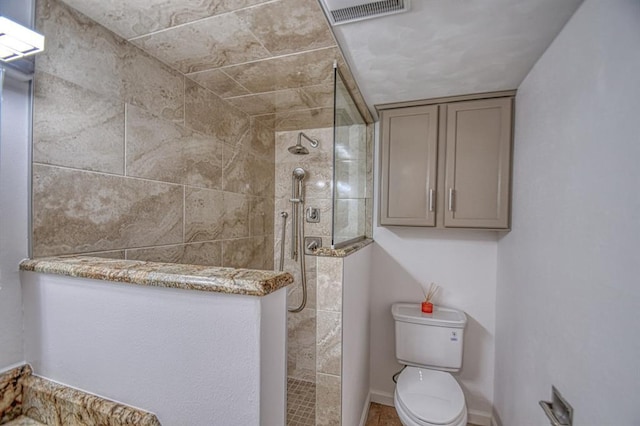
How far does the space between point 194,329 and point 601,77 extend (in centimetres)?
144

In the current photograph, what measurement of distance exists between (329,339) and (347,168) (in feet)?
3.17

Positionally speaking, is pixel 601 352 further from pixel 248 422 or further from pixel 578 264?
pixel 248 422

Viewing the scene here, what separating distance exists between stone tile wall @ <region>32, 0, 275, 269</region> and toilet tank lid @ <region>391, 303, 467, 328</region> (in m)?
1.27

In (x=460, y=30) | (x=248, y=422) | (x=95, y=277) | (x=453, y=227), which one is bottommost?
(x=248, y=422)

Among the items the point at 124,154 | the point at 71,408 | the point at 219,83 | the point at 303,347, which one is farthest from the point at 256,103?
the point at 303,347

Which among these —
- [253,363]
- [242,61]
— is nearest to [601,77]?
[253,363]

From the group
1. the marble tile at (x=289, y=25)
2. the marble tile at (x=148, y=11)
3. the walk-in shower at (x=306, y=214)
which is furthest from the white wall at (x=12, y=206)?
the walk-in shower at (x=306, y=214)

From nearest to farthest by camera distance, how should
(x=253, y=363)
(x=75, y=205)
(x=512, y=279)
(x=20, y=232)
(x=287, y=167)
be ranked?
(x=253, y=363), (x=20, y=232), (x=75, y=205), (x=512, y=279), (x=287, y=167)

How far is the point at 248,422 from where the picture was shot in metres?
0.62

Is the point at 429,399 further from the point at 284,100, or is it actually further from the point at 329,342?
the point at 284,100

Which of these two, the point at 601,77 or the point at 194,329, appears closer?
the point at 194,329

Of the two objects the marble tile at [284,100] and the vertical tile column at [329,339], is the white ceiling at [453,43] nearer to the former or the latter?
the marble tile at [284,100]

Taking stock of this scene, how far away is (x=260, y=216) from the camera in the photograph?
2.27 metres

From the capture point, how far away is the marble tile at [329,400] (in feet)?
4.39
